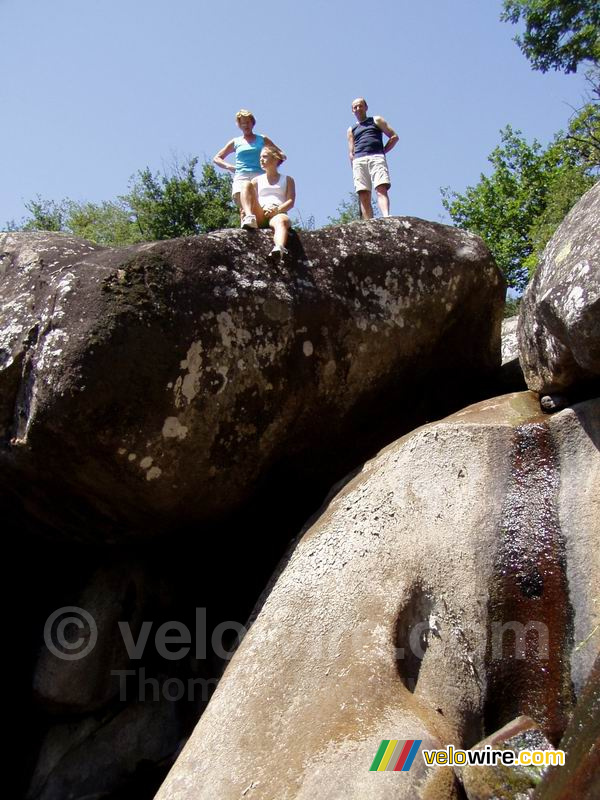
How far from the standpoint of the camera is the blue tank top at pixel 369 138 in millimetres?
7027

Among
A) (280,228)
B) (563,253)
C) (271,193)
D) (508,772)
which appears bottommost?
(508,772)

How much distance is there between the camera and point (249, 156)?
6.33 m

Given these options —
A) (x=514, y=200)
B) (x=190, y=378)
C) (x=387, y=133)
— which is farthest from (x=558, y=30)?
(x=190, y=378)

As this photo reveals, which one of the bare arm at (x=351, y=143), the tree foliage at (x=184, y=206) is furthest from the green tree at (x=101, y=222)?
the bare arm at (x=351, y=143)

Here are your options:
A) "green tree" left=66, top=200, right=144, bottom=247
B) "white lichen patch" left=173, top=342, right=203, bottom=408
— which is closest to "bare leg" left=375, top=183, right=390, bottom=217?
"white lichen patch" left=173, top=342, right=203, bottom=408

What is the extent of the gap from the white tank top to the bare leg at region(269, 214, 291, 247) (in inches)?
13.9

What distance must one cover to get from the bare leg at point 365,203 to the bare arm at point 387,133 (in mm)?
387

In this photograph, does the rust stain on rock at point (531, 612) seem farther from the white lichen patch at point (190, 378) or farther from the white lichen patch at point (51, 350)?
the white lichen patch at point (51, 350)

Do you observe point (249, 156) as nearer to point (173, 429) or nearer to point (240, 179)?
point (240, 179)

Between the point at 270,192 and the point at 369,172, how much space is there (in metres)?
1.71

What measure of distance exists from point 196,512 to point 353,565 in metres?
1.07

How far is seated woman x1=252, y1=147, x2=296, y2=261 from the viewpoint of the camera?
548 cm

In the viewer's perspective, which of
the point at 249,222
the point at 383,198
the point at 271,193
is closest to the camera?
the point at 249,222

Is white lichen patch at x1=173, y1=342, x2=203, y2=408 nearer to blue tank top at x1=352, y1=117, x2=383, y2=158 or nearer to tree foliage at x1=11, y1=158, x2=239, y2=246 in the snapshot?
blue tank top at x1=352, y1=117, x2=383, y2=158
